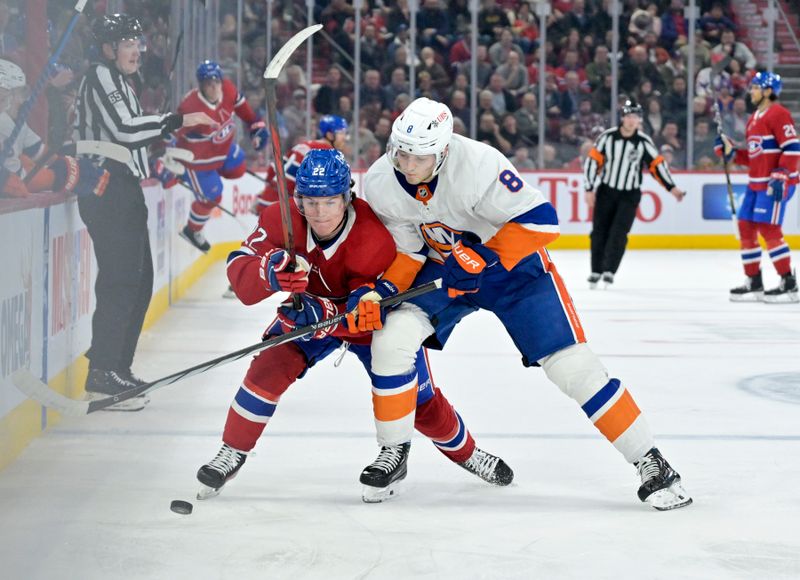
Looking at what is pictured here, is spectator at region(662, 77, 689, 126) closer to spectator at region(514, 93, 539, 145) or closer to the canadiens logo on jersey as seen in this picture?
spectator at region(514, 93, 539, 145)

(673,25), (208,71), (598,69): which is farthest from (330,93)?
(208,71)

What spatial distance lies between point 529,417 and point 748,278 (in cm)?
420

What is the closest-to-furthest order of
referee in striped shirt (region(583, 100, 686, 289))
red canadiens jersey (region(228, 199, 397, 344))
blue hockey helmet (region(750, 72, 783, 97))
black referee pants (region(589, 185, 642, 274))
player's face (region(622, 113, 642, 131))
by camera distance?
red canadiens jersey (region(228, 199, 397, 344))
blue hockey helmet (region(750, 72, 783, 97))
player's face (region(622, 113, 642, 131))
referee in striped shirt (region(583, 100, 686, 289))
black referee pants (region(589, 185, 642, 274))

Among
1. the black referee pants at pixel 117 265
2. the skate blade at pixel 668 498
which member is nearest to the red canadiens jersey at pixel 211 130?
the black referee pants at pixel 117 265

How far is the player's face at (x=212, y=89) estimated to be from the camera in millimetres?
7957

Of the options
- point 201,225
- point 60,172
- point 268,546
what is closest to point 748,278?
point 201,225

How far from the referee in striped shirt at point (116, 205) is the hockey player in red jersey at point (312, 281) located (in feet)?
4.34

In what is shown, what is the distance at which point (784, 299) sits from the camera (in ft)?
26.6

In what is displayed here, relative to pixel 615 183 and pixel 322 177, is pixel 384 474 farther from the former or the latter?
pixel 615 183

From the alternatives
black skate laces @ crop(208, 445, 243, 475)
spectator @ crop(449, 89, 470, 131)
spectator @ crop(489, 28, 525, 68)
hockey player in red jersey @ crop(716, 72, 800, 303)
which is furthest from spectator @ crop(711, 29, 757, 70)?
black skate laces @ crop(208, 445, 243, 475)

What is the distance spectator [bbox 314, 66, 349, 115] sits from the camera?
11.3m

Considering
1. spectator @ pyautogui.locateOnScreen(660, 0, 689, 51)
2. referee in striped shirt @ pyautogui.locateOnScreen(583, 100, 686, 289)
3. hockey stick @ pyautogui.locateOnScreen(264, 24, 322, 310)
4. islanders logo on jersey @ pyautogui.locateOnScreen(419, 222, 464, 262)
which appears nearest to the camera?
hockey stick @ pyautogui.locateOnScreen(264, 24, 322, 310)

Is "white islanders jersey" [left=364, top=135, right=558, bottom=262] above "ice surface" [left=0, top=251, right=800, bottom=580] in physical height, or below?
above

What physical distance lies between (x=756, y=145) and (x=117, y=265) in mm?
4635
